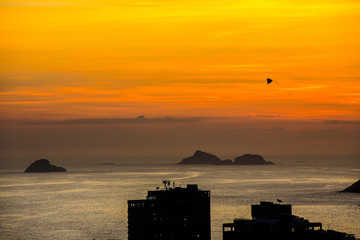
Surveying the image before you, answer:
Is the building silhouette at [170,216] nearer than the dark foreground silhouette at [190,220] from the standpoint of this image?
No

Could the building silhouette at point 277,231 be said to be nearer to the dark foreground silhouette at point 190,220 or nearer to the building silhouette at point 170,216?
the dark foreground silhouette at point 190,220

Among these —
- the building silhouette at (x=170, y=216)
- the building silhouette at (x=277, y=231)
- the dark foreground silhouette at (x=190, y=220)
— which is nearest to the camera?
the building silhouette at (x=277, y=231)

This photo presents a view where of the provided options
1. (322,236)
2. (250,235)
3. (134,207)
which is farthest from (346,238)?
(134,207)

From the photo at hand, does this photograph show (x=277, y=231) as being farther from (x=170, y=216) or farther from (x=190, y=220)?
(x=170, y=216)

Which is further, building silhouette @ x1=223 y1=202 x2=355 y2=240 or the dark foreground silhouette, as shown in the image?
the dark foreground silhouette

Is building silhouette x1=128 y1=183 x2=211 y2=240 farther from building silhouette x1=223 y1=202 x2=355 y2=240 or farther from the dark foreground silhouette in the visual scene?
building silhouette x1=223 y1=202 x2=355 y2=240

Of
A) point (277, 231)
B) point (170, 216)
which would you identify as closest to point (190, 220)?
point (170, 216)

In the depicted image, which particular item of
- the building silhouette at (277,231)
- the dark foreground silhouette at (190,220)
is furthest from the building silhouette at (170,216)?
the building silhouette at (277,231)

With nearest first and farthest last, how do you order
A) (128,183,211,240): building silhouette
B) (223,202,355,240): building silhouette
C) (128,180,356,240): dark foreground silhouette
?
(223,202,355,240): building silhouette < (128,180,356,240): dark foreground silhouette < (128,183,211,240): building silhouette

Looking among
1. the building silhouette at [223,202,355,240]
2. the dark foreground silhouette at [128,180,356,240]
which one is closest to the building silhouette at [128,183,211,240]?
the dark foreground silhouette at [128,180,356,240]

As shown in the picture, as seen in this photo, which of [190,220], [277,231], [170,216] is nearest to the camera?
[277,231]
